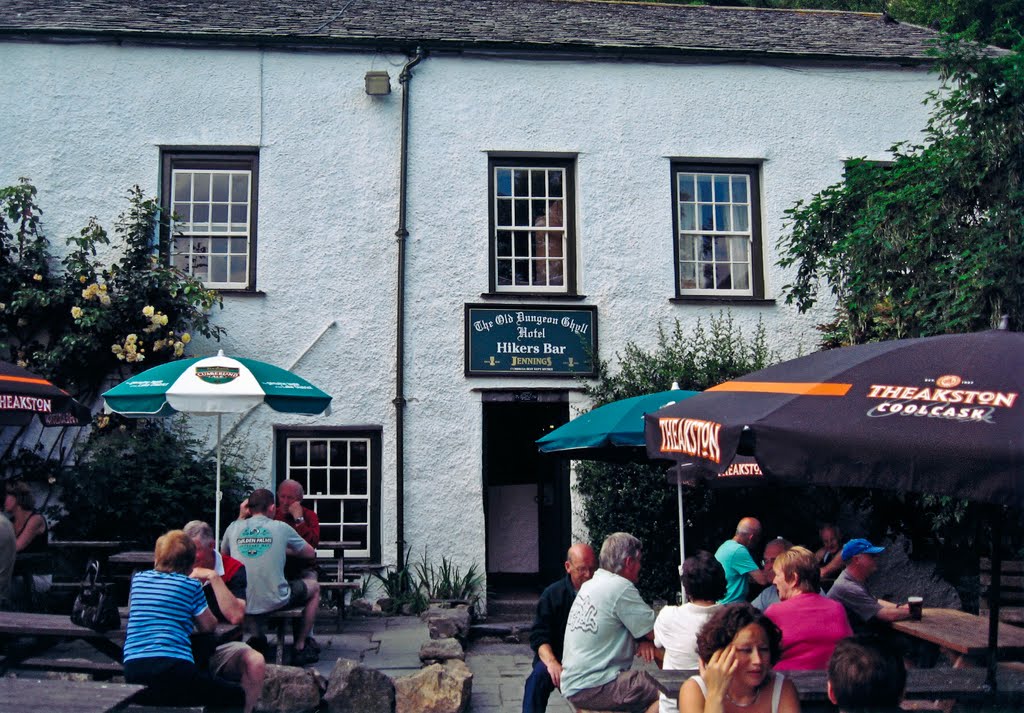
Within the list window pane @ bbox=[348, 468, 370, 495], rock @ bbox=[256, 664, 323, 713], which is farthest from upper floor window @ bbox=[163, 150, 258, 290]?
rock @ bbox=[256, 664, 323, 713]

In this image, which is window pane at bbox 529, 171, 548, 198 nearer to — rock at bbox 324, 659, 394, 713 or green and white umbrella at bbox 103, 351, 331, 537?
green and white umbrella at bbox 103, 351, 331, 537

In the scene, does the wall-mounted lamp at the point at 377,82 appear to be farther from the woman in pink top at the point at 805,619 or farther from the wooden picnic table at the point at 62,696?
the wooden picnic table at the point at 62,696

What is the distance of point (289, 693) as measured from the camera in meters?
7.18

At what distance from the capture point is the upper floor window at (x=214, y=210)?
12023 millimetres

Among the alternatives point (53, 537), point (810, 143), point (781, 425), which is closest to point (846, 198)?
point (810, 143)

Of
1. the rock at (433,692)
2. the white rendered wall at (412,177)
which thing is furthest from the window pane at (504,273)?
the rock at (433,692)

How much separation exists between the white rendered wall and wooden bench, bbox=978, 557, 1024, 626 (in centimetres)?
434

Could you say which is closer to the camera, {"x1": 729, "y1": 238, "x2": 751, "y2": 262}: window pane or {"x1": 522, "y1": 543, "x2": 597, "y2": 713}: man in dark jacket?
{"x1": 522, "y1": 543, "x2": 597, "y2": 713}: man in dark jacket

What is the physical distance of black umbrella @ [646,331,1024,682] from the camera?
3.87 meters

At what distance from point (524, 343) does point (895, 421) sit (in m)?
7.93

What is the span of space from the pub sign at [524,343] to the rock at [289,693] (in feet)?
16.9

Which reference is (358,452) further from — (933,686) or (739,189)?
(933,686)

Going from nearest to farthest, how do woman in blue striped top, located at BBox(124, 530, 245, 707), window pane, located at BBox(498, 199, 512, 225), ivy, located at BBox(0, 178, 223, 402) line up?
woman in blue striped top, located at BBox(124, 530, 245, 707)
ivy, located at BBox(0, 178, 223, 402)
window pane, located at BBox(498, 199, 512, 225)

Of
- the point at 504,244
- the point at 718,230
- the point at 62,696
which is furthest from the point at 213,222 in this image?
the point at 62,696
